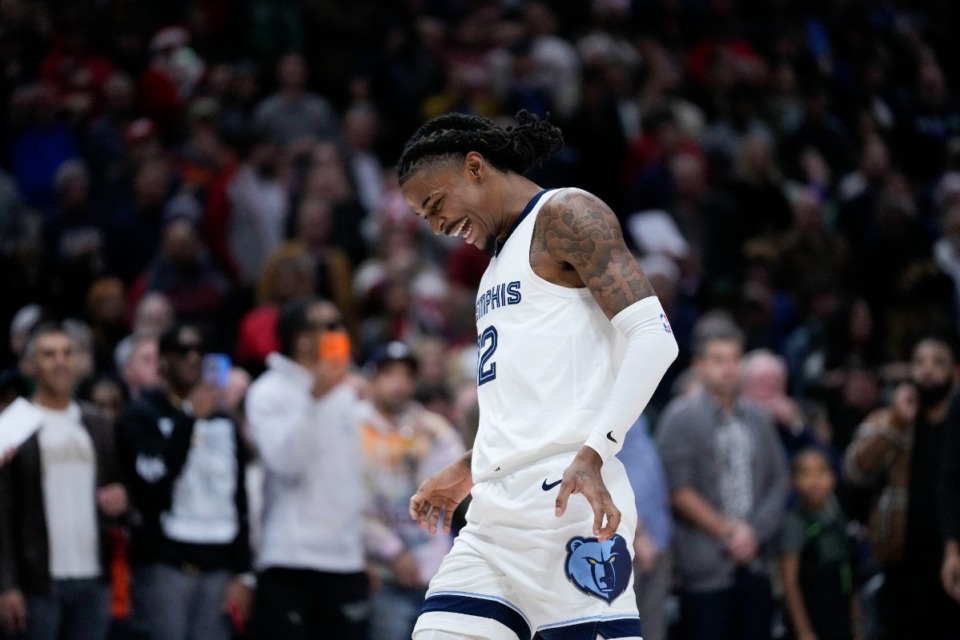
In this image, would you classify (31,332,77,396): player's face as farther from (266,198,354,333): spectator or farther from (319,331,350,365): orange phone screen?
(266,198,354,333): spectator

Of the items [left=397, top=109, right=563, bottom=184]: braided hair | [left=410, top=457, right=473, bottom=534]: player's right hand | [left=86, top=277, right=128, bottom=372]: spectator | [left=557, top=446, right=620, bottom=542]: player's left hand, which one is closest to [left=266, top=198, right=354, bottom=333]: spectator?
[left=86, top=277, right=128, bottom=372]: spectator

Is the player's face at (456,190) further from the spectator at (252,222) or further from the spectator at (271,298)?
the spectator at (252,222)

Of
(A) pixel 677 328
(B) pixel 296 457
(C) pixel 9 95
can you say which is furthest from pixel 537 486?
(C) pixel 9 95

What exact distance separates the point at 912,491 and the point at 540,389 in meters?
4.81

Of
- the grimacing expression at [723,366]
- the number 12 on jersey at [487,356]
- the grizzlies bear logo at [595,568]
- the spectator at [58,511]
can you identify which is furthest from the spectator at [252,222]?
the grizzlies bear logo at [595,568]

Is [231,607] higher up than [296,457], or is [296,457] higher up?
[296,457]

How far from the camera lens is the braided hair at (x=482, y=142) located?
466 centimetres

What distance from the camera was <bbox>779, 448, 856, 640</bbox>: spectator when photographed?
28.4 feet

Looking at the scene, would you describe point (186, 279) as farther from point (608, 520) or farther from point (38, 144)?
point (608, 520)

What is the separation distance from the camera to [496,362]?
179 inches

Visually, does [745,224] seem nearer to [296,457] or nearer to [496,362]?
[296,457]

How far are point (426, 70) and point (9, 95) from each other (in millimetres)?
3970

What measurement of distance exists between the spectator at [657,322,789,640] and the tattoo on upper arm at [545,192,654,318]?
4.17m

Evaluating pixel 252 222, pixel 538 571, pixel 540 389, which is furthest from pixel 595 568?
pixel 252 222
